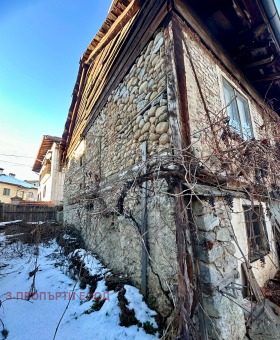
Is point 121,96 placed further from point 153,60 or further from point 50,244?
point 50,244

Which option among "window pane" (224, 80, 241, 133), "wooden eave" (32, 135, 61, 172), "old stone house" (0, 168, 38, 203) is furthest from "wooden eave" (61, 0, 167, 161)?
"old stone house" (0, 168, 38, 203)

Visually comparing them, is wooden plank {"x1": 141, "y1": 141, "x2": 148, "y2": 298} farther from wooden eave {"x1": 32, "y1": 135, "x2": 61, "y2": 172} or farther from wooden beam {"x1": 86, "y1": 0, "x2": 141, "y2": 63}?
wooden eave {"x1": 32, "y1": 135, "x2": 61, "y2": 172}

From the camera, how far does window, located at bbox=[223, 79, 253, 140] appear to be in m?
3.83

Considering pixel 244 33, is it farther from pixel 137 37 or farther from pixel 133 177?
pixel 133 177

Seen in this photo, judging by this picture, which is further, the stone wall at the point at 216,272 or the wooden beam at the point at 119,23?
the wooden beam at the point at 119,23

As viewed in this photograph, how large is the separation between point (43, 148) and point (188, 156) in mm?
16205

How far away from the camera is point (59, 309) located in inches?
126

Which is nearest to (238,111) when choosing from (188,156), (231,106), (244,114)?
(231,106)

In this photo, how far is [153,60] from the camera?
123 inches

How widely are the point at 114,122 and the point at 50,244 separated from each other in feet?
20.7

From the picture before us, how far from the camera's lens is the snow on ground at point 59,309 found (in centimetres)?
252

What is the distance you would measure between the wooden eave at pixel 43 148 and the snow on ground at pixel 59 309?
1073 centimetres

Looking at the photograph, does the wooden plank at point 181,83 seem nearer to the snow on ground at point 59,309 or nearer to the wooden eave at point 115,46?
the wooden eave at point 115,46

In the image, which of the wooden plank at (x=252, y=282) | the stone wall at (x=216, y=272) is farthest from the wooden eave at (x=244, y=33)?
the wooden plank at (x=252, y=282)
